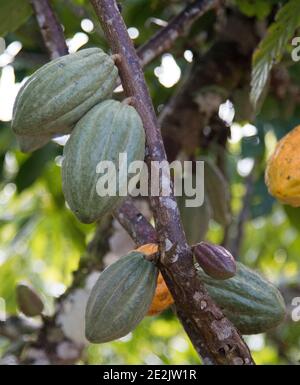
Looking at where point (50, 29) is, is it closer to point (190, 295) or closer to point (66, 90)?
point (66, 90)

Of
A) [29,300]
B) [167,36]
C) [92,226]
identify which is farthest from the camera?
[92,226]

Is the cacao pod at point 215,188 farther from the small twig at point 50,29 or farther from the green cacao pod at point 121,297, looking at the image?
the green cacao pod at point 121,297

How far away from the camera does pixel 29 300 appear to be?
68.9 inches

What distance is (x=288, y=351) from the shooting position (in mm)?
2795

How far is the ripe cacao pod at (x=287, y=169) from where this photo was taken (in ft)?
4.06

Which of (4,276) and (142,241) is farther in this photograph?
(4,276)

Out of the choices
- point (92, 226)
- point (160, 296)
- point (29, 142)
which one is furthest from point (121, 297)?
point (92, 226)

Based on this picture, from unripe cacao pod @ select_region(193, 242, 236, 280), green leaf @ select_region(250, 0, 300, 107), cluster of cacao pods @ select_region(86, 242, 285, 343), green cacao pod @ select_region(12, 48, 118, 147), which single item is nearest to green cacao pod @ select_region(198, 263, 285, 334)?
cluster of cacao pods @ select_region(86, 242, 285, 343)

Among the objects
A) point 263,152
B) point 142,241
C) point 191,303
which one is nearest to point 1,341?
point 263,152

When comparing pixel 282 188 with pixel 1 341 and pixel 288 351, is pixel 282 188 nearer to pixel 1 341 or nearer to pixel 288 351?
pixel 1 341

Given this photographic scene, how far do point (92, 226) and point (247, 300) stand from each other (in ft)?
4.74

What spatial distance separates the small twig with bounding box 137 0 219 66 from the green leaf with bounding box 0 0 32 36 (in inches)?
9.7

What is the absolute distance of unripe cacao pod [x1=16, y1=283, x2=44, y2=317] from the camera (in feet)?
5.71

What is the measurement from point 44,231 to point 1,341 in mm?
484
